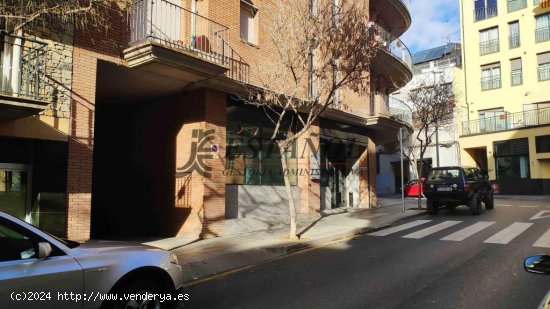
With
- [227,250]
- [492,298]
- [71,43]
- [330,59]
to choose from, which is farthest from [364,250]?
[71,43]

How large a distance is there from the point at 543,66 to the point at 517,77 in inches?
72.7

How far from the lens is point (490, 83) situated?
34062 mm

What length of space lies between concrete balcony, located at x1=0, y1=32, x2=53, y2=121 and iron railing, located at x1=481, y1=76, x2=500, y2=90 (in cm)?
3371

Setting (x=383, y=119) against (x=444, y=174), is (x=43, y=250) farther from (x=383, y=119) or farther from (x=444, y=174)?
(x=383, y=119)

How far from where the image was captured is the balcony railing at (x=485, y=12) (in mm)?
34156

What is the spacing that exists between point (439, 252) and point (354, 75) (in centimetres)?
499

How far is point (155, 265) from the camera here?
4527mm

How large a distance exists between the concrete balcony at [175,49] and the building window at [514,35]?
28138 millimetres

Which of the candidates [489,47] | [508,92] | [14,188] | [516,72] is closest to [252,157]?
[14,188]

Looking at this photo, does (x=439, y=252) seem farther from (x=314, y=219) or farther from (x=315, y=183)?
(x=315, y=183)

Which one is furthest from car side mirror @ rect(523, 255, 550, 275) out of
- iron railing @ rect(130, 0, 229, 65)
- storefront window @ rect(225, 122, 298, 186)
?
storefront window @ rect(225, 122, 298, 186)

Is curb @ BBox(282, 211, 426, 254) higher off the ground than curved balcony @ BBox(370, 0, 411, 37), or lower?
lower

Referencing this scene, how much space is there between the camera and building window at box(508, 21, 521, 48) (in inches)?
1284

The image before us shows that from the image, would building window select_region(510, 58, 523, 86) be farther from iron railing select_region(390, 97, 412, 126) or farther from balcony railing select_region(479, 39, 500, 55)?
iron railing select_region(390, 97, 412, 126)
